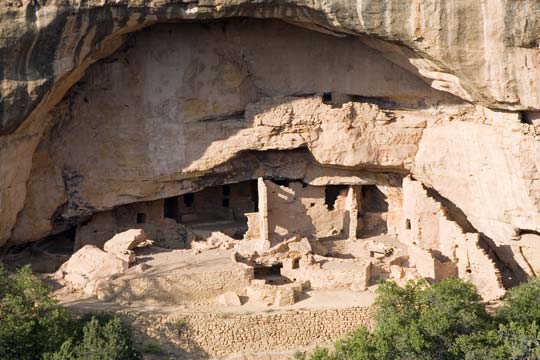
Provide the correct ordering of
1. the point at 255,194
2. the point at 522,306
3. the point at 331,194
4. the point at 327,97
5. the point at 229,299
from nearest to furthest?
the point at 522,306 < the point at 229,299 < the point at 327,97 < the point at 331,194 < the point at 255,194

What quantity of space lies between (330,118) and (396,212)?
293 cm

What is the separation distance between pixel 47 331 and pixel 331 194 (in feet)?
30.3

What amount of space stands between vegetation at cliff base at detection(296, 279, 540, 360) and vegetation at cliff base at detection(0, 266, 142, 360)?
3.67 m

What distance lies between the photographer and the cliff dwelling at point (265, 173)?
24.5m

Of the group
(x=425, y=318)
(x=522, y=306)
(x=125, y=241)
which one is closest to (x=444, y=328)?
(x=425, y=318)

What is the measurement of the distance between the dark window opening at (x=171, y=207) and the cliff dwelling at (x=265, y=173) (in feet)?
1.62

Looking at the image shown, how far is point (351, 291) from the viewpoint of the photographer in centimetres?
2448

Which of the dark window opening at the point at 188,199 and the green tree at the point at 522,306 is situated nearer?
the green tree at the point at 522,306

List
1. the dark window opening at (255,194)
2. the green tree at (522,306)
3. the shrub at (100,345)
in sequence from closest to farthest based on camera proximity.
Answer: the shrub at (100,345) → the green tree at (522,306) → the dark window opening at (255,194)

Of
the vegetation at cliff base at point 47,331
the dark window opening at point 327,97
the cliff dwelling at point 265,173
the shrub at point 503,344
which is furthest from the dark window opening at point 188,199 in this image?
the shrub at point 503,344

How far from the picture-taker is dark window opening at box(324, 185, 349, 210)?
28.3 metres

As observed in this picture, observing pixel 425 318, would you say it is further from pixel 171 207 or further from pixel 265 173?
pixel 171 207

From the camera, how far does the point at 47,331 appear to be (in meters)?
22.1

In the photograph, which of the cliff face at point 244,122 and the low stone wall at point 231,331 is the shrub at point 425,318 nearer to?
the low stone wall at point 231,331
